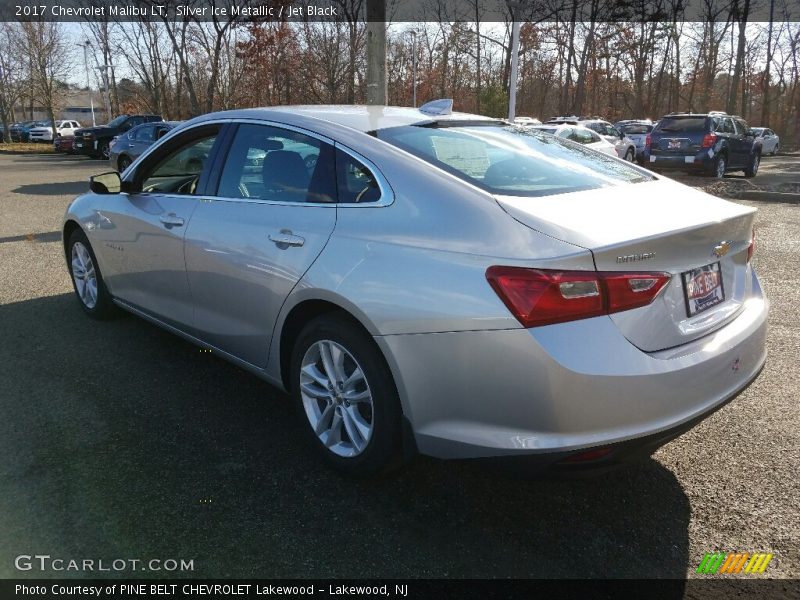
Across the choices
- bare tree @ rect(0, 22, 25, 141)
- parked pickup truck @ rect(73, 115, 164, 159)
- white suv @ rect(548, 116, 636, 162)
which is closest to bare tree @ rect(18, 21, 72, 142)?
bare tree @ rect(0, 22, 25, 141)

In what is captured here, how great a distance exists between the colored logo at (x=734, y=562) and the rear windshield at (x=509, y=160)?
1.54m

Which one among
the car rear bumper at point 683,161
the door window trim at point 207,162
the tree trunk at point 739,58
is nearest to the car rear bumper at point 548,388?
the door window trim at point 207,162

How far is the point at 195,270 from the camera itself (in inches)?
143

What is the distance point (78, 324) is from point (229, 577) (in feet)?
11.2

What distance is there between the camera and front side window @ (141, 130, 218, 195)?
3931 mm

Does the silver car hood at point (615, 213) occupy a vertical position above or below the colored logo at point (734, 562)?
above

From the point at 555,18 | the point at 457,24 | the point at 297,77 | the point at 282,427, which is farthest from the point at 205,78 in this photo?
the point at 282,427

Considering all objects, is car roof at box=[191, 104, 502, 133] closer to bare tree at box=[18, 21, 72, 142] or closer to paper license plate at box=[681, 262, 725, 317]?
paper license plate at box=[681, 262, 725, 317]

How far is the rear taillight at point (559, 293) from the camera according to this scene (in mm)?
2195

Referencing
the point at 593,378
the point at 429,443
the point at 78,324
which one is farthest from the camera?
the point at 78,324

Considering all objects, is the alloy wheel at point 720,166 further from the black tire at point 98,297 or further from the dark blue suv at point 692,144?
the black tire at point 98,297

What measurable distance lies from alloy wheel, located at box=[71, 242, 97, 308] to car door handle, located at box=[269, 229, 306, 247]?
257 centimetres

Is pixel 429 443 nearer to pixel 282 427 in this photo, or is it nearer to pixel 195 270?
pixel 282 427

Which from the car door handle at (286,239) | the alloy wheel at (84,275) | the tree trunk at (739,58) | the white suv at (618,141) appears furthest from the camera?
the tree trunk at (739,58)
